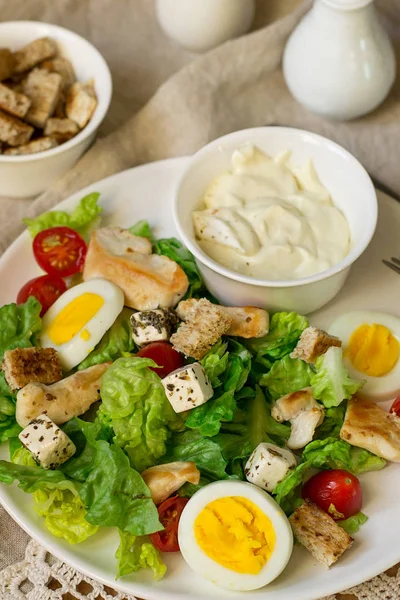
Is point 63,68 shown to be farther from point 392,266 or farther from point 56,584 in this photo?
point 56,584

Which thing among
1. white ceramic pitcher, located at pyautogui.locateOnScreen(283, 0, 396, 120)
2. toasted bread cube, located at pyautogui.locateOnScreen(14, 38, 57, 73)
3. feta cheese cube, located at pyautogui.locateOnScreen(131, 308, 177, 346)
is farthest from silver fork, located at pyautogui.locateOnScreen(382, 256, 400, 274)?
toasted bread cube, located at pyautogui.locateOnScreen(14, 38, 57, 73)

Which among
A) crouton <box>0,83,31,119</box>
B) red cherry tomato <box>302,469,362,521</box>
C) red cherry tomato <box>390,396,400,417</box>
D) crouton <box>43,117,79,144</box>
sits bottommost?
red cherry tomato <box>390,396,400,417</box>

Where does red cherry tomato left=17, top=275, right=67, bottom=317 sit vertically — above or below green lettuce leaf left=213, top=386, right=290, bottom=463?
above

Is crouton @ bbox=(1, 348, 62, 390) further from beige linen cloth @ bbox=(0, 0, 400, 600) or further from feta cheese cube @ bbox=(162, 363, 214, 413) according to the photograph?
beige linen cloth @ bbox=(0, 0, 400, 600)

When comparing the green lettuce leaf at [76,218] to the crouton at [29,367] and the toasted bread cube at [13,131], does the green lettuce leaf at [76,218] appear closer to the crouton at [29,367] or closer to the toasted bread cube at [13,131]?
the toasted bread cube at [13,131]

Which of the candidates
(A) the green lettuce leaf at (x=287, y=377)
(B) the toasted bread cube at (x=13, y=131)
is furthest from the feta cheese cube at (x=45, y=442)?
(B) the toasted bread cube at (x=13, y=131)

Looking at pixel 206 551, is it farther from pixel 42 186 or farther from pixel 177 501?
pixel 42 186
